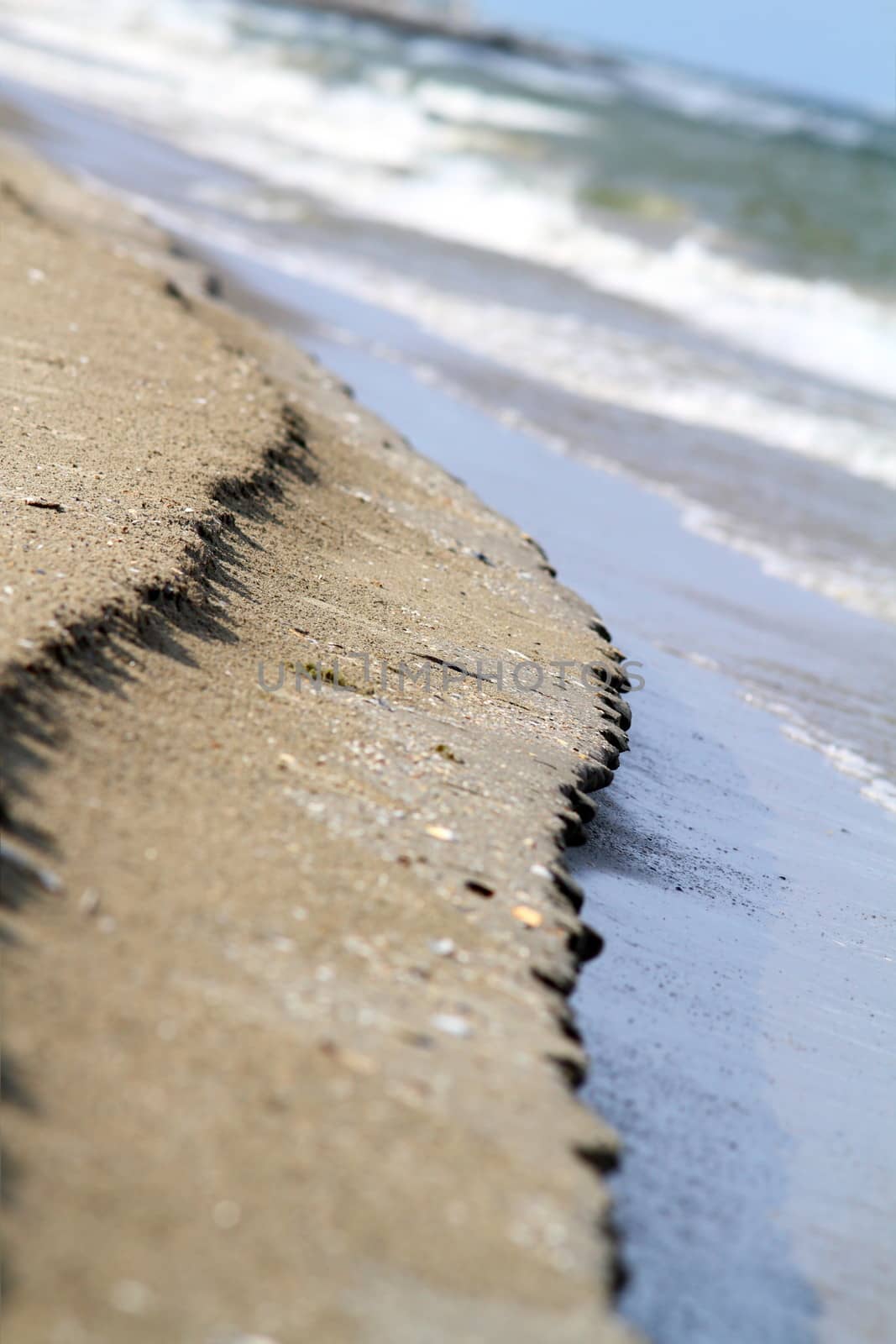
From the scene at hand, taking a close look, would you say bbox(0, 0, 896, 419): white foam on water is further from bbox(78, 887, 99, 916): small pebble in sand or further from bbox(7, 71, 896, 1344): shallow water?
bbox(78, 887, 99, 916): small pebble in sand

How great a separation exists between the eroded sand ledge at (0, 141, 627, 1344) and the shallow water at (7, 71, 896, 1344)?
24cm

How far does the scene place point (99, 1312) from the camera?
1733mm

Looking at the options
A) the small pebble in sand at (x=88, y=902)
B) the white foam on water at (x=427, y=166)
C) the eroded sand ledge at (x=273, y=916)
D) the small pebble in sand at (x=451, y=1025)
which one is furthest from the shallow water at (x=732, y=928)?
the white foam on water at (x=427, y=166)

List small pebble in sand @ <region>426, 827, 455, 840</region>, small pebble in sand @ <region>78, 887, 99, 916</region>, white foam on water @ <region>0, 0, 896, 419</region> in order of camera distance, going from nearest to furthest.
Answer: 1. small pebble in sand @ <region>78, 887, 99, 916</region>
2. small pebble in sand @ <region>426, 827, 455, 840</region>
3. white foam on water @ <region>0, 0, 896, 419</region>

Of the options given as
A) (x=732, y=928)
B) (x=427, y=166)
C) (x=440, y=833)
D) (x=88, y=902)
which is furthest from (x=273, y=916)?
(x=427, y=166)

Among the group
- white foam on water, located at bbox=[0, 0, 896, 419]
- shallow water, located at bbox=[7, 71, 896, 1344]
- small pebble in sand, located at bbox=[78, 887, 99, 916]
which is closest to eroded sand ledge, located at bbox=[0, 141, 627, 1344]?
small pebble in sand, located at bbox=[78, 887, 99, 916]

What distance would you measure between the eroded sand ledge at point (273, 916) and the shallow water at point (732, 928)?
0.24 metres

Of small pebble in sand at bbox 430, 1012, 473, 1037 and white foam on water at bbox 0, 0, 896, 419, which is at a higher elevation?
white foam on water at bbox 0, 0, 896, 419

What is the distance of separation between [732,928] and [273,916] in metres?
1.35

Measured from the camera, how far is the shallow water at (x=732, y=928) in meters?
2.42

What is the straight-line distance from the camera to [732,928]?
3445 millimetres

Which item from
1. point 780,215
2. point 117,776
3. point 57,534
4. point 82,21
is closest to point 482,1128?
point 117,776

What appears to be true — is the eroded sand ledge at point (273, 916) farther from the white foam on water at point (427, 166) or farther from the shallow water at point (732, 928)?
the white foam on water at point (427, 166)

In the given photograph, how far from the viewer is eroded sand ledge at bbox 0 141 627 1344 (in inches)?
74.6
